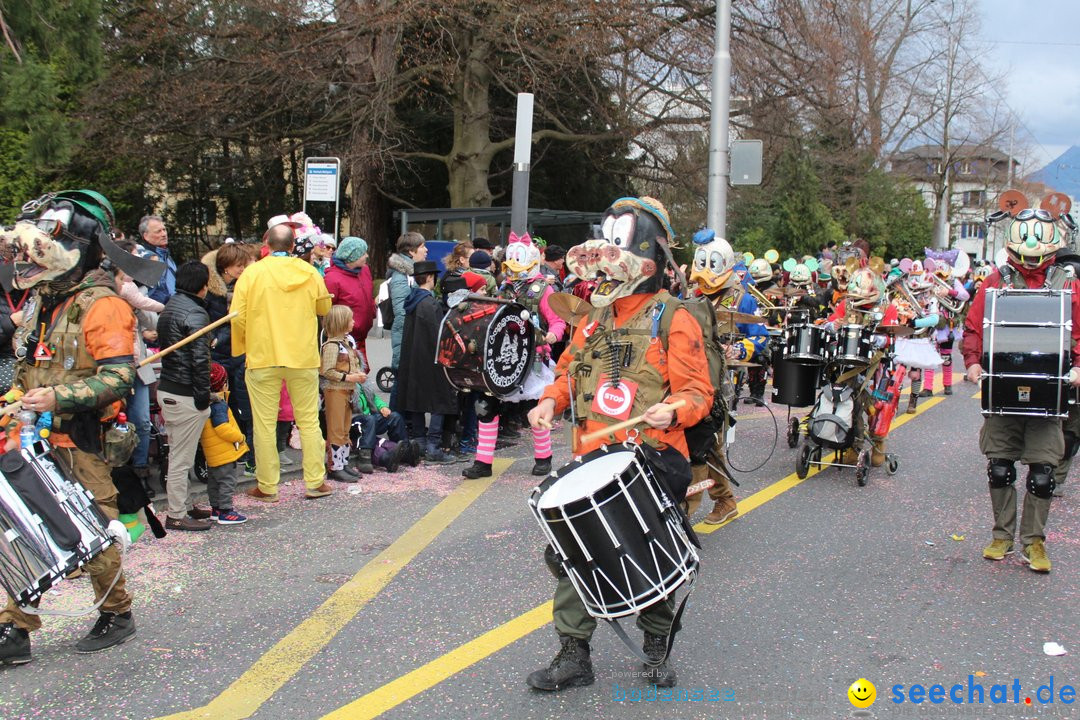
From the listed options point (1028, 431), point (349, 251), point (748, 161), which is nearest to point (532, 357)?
point (349, 251)

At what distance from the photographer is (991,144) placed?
1700 inches

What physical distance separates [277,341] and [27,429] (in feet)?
8.03

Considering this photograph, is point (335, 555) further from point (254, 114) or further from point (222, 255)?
point (254, 114)

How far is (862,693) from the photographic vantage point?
3947 mm

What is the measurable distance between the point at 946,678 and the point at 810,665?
1.89 feet

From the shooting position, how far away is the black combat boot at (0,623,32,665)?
4.16m

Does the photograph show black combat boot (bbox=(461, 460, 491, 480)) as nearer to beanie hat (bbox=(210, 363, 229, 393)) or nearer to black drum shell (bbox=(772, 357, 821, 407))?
beanie hat (bbox=(210, 363, 229, 393))

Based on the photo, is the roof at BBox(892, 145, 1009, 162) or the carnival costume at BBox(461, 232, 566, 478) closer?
the carnival costume at BBox(461, 232, 566, 478)

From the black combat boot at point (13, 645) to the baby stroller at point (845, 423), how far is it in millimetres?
5617

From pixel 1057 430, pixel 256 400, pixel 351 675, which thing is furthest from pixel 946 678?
pixel 256 400

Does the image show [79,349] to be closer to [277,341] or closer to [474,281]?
[277,341]

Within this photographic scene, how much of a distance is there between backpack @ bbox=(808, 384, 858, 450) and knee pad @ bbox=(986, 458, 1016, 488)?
1964 mm

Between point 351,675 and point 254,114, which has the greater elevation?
point 254,114

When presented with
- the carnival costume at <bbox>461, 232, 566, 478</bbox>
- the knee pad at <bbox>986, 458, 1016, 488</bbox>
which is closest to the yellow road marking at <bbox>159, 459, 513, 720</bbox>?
the carnival costume at <bbox>461, 232, 566, 478</bbox>
